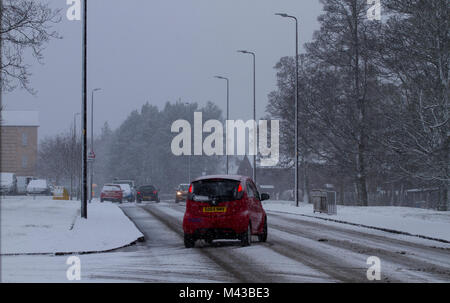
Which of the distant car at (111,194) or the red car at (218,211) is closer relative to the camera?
the red car at (218,211)

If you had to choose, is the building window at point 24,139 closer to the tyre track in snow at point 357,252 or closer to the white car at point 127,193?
the white car at point 127,193

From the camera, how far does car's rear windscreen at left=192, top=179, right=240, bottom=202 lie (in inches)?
669

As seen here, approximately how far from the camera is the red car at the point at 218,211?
1683cm

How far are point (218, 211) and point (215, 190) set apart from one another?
55cm

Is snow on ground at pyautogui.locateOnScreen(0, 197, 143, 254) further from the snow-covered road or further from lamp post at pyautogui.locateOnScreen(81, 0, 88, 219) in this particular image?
the snow-covered road

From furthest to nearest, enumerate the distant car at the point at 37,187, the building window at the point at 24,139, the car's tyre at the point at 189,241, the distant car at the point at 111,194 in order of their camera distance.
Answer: the building window at the point at 24,139 → the distant car at the point at 37,187 → the distant car at the point at 111,194 → the car's tyre at the point at 189,241

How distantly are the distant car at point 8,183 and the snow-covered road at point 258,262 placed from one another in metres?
53.2

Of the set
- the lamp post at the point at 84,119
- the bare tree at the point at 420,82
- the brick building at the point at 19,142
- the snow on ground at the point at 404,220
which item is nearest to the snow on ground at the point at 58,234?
the lamp post at the point at 84,119

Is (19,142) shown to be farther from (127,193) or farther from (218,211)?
(218,211)

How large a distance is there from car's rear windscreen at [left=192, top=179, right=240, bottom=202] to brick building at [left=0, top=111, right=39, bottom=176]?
10024 centimetres

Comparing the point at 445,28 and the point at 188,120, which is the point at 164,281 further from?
the point at 188,120

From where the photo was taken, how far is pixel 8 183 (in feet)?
235
